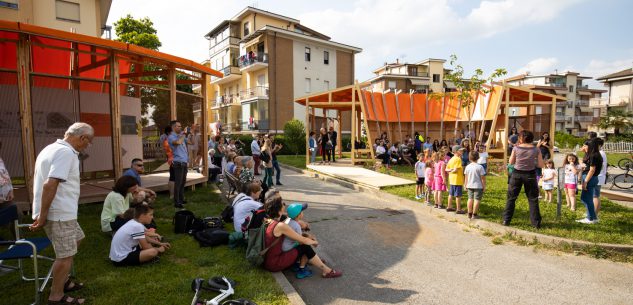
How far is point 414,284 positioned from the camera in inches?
175

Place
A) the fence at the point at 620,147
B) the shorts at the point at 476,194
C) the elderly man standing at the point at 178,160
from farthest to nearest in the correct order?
the fence at the point at 620,147 < the elderly man standing at the point at 178,160 < the shorts at the point at 476,194

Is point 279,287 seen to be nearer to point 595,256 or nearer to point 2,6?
point 595,256

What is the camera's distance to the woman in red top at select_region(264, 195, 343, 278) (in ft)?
14.6

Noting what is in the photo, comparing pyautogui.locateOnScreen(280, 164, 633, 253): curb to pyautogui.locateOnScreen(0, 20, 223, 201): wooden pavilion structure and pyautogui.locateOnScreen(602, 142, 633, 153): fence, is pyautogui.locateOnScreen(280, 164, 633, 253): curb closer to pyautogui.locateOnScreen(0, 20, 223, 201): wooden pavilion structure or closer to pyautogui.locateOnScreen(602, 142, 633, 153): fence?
pyautogui.locateOnScreen(0, 20, 223, 201): wooden pavilion structure

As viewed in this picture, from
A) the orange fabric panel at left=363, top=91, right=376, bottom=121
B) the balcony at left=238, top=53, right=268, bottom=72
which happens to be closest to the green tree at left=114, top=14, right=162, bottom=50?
the balcony at left=238, top=53, right=268, bottom=72

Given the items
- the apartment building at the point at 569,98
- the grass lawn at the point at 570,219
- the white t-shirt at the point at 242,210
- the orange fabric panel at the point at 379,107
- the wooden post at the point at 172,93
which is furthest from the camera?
the apartment building at the point at 569,98

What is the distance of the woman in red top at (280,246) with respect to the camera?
14.6 feet

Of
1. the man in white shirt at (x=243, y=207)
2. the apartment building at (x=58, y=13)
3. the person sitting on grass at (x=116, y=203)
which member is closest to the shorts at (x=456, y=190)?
the man in white shirt at (x=243, y=207)

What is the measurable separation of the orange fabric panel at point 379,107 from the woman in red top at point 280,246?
571 inches

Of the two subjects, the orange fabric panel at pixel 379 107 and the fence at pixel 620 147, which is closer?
the orange fabric panel at pixel 379 107

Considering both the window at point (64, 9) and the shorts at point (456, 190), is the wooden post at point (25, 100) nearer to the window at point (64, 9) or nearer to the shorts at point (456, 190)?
the shorts at point (456, 190)

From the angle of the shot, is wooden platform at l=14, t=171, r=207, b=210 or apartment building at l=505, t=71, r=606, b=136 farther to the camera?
apartment building at l=505, t=71, r=606, b=136

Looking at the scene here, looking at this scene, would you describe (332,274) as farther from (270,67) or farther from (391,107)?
(270,67)

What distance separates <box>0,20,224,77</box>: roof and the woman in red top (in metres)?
4.88
